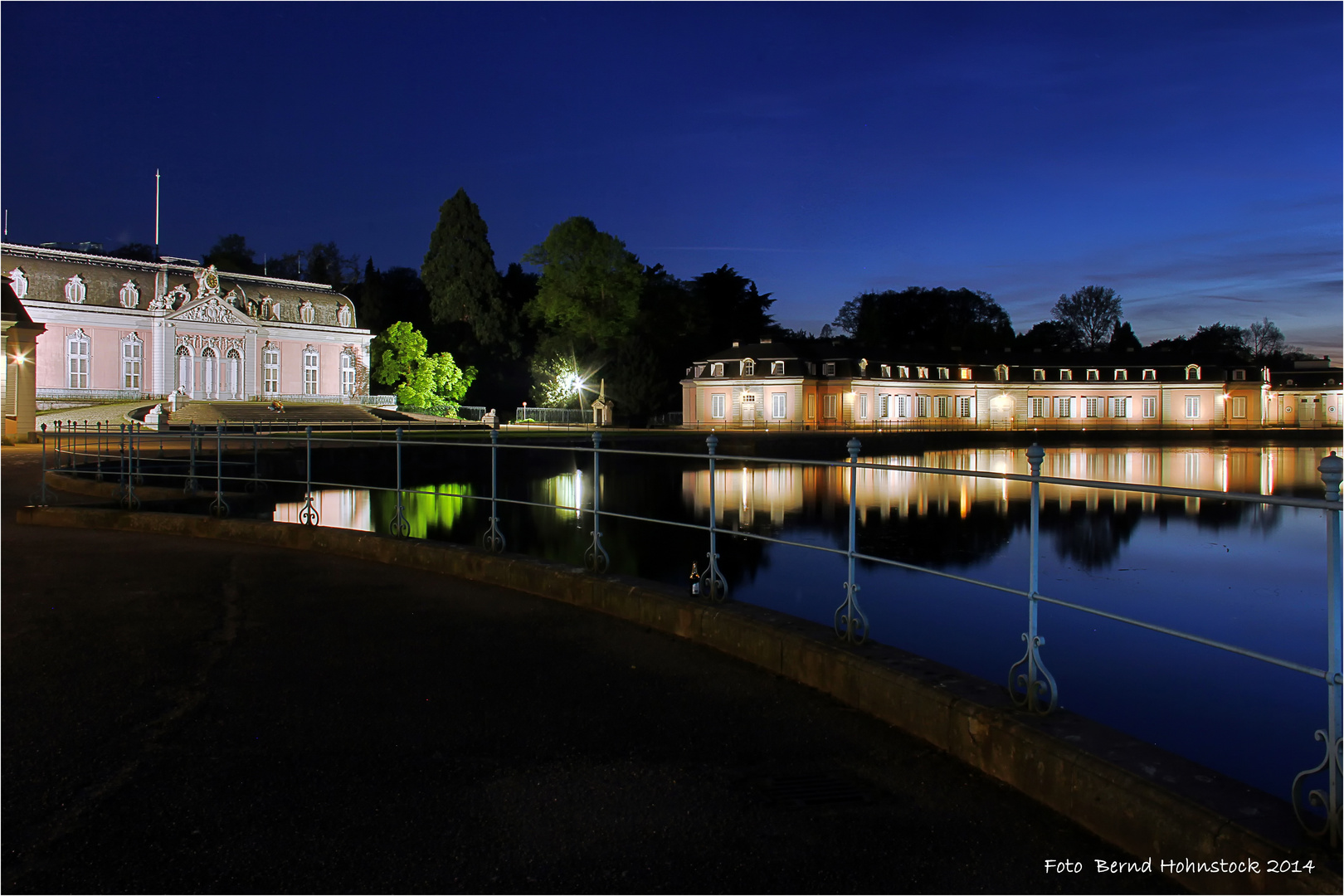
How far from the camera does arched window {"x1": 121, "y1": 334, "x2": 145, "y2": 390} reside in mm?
47281

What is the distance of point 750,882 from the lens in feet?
8.93

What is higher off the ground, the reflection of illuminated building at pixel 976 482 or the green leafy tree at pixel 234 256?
the green leafy tree at pixel 234 256

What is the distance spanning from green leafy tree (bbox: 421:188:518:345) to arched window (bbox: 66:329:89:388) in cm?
2003

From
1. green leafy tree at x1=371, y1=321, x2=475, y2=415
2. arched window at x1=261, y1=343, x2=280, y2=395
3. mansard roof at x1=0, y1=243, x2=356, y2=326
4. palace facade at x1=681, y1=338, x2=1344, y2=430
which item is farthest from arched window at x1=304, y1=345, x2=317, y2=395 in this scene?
palace facade at x1=681, y1=338, x2=1344, y2=430

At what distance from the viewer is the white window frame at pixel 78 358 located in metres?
45.5

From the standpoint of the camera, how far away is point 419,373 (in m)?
55.3

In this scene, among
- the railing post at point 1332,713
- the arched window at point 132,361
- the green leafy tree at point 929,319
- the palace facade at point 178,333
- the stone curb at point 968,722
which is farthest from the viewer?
the green leafy tree at point 929,319

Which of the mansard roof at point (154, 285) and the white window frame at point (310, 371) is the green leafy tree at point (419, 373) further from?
the white window frame at point (310, 371)

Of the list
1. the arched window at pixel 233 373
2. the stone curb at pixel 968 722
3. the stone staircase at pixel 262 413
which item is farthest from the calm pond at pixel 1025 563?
the arched window at pixel 233 373

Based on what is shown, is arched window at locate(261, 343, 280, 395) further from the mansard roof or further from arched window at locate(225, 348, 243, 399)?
the mansard roof

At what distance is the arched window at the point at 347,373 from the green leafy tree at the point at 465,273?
21.6ft

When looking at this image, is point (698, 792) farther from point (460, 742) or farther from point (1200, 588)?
point (1200, 588)

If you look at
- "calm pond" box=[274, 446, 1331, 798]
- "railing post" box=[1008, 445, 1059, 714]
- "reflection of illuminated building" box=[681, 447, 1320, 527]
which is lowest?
"calm pond" box=[274, 446, 1331, 798]

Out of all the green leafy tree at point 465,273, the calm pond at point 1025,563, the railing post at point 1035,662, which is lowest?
the calm pond at point 1025,563
